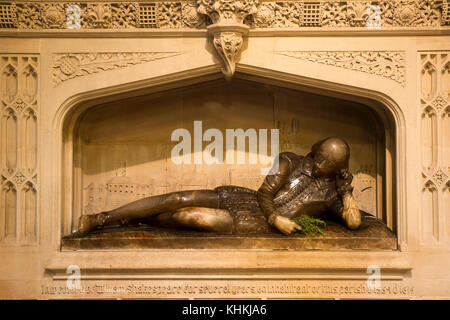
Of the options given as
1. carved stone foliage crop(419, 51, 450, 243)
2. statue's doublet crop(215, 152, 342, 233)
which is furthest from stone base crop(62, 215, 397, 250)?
carved stone foliage crop(419, 51, 450, 243)

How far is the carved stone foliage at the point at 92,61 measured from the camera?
3723 millimetres

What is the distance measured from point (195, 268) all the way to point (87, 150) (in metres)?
1.52

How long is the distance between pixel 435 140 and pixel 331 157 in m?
0.78

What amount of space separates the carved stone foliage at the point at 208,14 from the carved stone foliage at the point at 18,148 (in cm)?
35

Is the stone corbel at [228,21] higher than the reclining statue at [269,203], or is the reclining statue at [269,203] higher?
the stone corbel at [228,21]

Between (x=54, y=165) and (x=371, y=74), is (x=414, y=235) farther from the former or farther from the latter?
(x=54, y=165)

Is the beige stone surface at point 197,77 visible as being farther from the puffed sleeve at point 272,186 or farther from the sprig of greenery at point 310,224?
the puffed sleeve at point 272,186

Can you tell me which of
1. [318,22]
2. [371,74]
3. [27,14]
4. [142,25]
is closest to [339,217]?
[371,74]

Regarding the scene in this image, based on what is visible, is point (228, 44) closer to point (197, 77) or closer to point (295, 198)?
point (197, 77)

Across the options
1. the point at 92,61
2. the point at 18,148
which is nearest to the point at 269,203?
the point at 92,61

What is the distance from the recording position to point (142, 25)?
146 inches

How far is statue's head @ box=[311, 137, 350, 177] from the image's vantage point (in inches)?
146

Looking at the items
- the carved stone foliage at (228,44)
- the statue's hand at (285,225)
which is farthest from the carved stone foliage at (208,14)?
the statue's hand at (285,225)

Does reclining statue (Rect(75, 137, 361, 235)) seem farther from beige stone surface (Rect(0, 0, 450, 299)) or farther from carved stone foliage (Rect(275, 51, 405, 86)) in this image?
carved stone foliage (Rect(275, 51, 405, 86))
